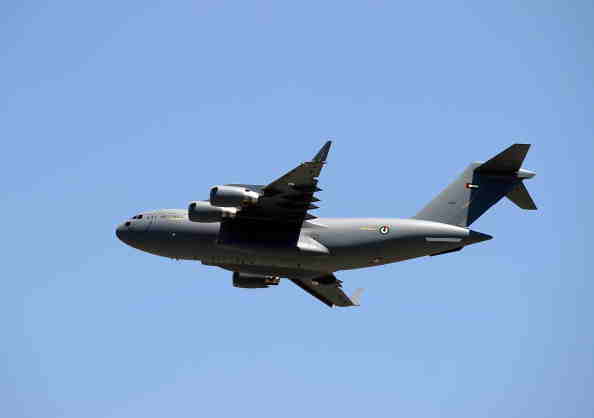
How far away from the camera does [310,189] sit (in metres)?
24.0

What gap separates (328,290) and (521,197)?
6.55 meters

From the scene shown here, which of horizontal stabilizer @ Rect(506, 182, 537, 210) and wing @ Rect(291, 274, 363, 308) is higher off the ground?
horizontal stabilizer @ Rect(506, 182, 537, 210)

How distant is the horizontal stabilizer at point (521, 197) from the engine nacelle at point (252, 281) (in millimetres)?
7209

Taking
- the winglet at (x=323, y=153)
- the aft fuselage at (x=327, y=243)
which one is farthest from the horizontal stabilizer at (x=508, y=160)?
the winglet at (x=323, y=153)

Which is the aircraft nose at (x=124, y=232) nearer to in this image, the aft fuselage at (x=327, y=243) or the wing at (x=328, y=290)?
the aft fuselage at (x=327, y=243)

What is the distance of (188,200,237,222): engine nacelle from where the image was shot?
2481cm

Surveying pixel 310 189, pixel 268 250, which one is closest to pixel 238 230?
pixel 268 250

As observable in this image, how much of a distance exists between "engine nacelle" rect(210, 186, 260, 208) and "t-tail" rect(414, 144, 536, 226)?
5.27 metres

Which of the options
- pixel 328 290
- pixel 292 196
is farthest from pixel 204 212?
pixel 328 290

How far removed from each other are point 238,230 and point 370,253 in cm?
357

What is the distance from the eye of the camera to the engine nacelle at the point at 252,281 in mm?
28188

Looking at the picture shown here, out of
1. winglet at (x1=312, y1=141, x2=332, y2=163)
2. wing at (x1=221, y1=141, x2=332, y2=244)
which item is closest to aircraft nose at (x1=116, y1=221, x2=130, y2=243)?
wing at (x1=221, y1=141, x2=332, y2=244)

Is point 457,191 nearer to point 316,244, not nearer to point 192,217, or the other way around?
point 316,244

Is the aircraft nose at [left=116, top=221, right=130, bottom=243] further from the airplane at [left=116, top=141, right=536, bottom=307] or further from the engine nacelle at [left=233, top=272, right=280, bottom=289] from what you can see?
the engine nacelle at [left=233, top=272, right=280, bottom=289]
